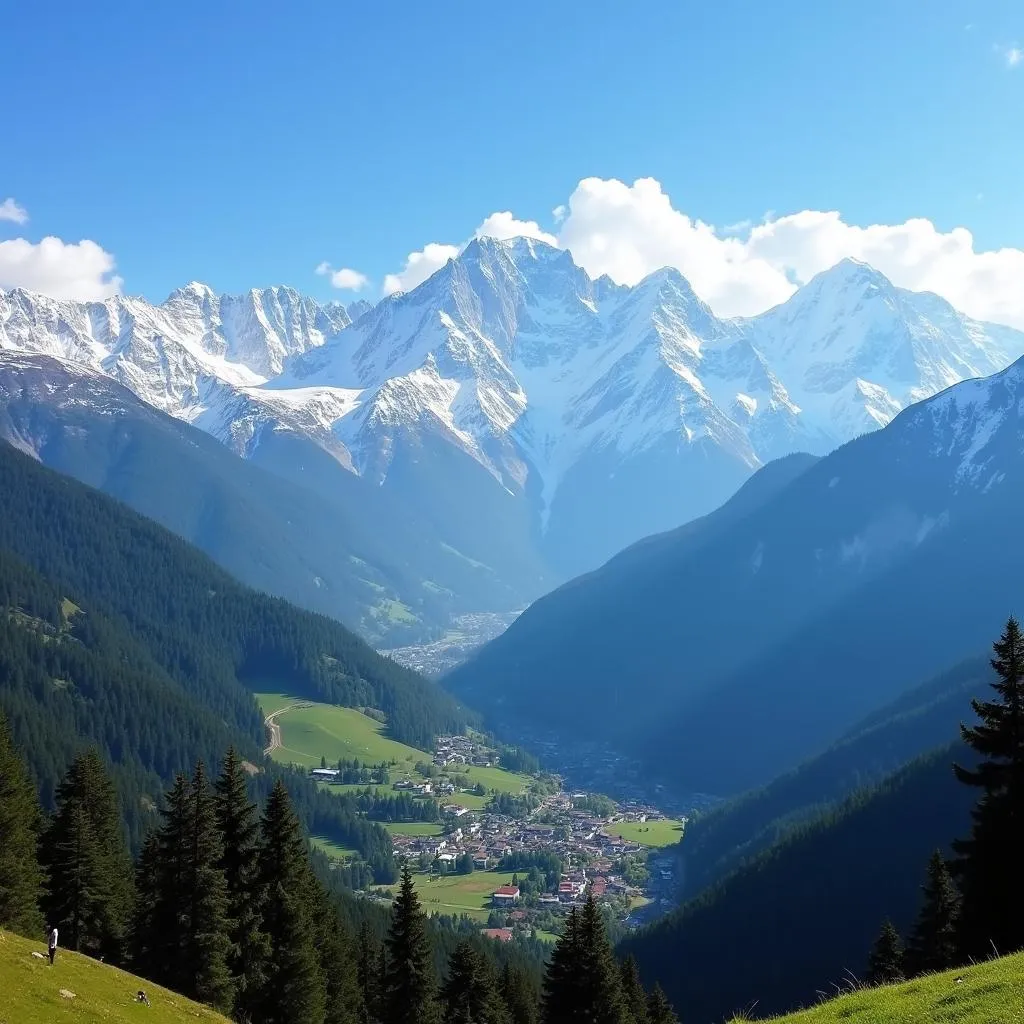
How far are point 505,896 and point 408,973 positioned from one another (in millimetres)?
127867

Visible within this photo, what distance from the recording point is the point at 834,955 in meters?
125

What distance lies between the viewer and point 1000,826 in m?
37.7

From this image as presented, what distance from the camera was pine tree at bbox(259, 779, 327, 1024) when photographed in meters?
50.4

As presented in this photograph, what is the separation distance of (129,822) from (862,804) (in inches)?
4582

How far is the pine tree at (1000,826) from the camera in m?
37.1

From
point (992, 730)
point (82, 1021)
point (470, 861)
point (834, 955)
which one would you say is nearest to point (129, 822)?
point (470, 861)

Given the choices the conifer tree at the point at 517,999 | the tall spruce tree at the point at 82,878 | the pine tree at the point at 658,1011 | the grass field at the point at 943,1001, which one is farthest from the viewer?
the conifer tree at the point at 517,999

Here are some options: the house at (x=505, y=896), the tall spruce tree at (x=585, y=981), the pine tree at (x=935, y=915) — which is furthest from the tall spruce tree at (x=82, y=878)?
the house at (x=505, y=896)

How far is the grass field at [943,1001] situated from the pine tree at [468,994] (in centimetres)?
4067

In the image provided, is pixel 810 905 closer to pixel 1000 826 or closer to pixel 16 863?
pixel 1000 826

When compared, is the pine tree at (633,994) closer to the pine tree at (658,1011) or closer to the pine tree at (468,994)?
the pine tree at (658,1011)

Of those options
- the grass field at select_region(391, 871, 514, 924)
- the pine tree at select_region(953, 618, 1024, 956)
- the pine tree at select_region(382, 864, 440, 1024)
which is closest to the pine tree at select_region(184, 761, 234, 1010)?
the pine tree at select_region(382, 864, 440, 1024)

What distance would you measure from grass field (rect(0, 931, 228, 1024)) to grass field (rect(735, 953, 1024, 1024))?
22.9 m

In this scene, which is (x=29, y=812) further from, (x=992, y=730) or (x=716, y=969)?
(x=716, y=969)
